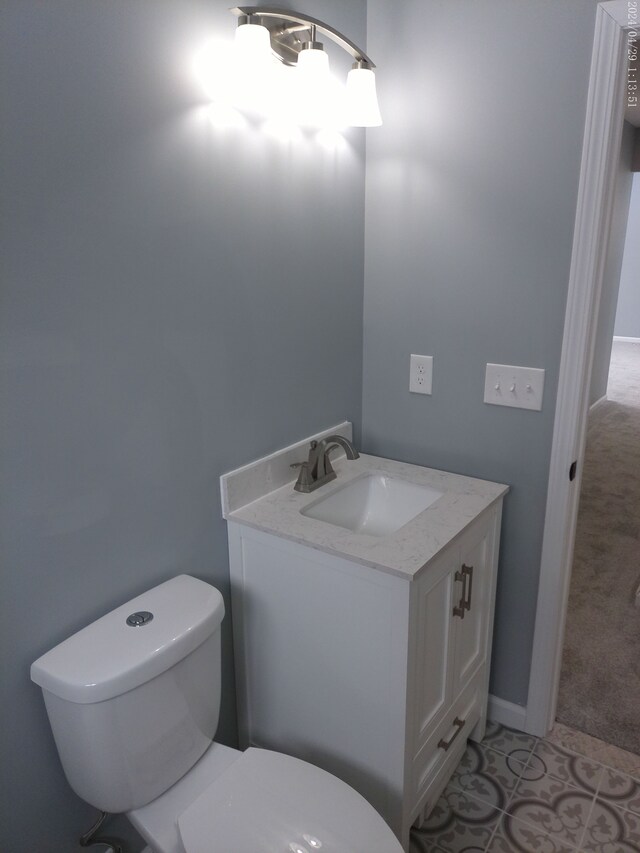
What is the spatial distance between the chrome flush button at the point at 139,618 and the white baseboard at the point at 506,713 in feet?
4.03

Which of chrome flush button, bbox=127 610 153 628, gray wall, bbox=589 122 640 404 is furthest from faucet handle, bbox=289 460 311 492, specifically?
gray wall, bbox=589 122 640 404

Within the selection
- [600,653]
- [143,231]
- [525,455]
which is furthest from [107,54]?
[600,653]

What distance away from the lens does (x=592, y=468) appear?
410 cm

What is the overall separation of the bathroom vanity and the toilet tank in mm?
225

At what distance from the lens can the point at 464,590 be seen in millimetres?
1510

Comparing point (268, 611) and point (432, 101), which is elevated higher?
point (432, 101)

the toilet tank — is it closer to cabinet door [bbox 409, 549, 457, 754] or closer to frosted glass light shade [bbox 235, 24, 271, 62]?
cabinet door [bbox 409, 549, 457, 754]

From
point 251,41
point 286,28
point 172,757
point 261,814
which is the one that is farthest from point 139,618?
point 286,28

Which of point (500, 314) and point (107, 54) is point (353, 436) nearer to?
point (500, 314)

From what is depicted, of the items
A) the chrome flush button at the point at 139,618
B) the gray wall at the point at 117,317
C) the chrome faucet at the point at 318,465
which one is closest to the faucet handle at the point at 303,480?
the chrome faucet at the point at 318,465

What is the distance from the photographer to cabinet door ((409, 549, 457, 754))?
4.37 feet

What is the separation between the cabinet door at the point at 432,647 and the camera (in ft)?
4.37

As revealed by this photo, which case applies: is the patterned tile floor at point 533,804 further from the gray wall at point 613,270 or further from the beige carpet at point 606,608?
the gray wall at point 613,270

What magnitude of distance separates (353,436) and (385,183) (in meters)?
0.77
